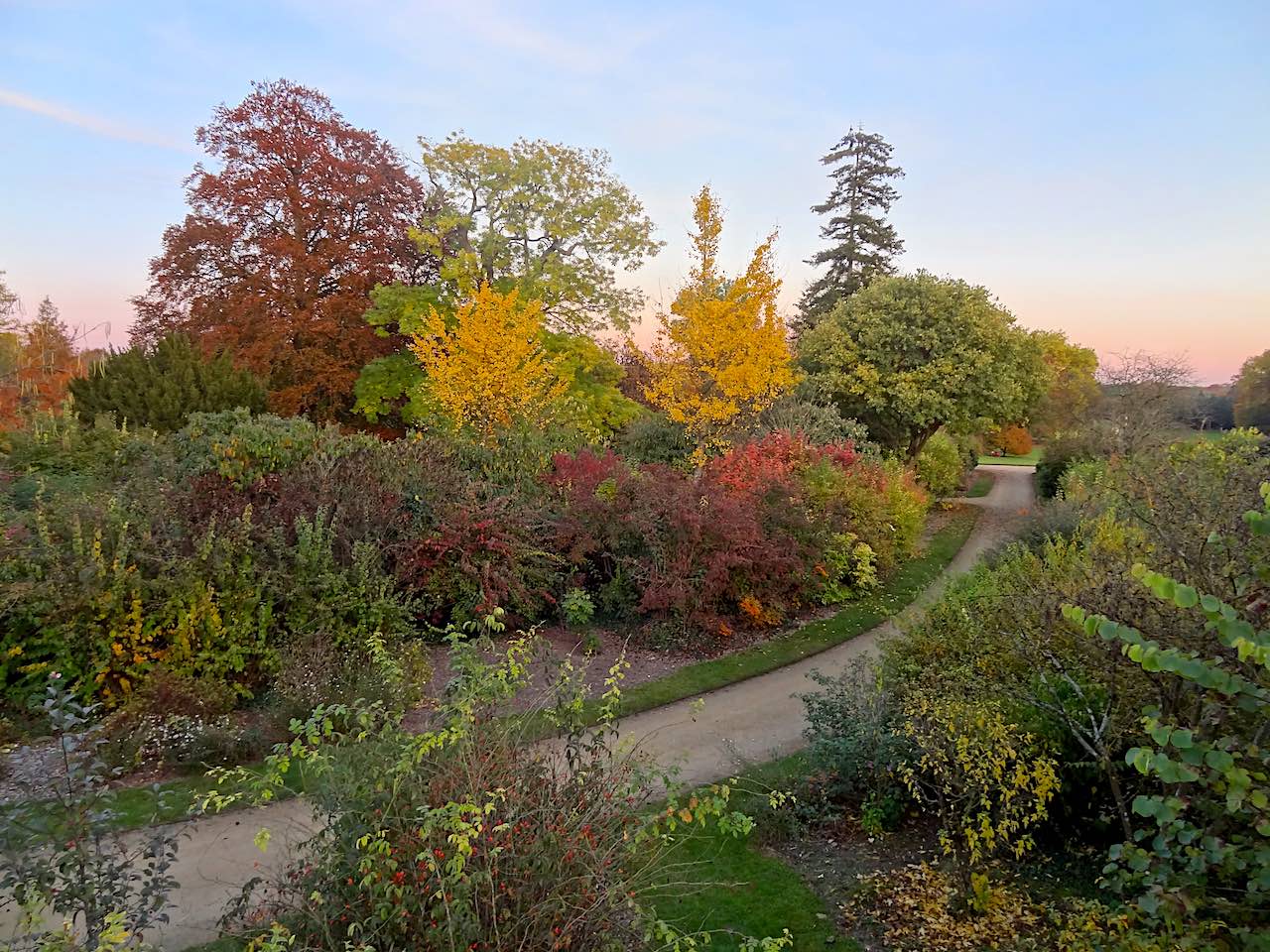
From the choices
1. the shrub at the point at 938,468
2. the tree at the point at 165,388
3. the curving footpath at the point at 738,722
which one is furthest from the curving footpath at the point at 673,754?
the shrub at the point at 938,468

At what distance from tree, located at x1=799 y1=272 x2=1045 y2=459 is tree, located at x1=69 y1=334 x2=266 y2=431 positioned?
540 inches

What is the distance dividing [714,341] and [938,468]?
10.7 metres

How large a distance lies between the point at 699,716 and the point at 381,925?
4.63m

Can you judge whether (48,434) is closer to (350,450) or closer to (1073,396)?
(350,450)

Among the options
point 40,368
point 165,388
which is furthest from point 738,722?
point 40,368

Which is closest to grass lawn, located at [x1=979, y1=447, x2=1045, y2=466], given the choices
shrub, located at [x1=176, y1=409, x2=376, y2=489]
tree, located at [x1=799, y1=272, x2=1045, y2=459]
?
tree, located at [x1=799, y1=272, x2=1045, y2=459]

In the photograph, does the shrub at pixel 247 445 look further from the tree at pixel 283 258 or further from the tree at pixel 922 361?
the tree at pixel 922 361

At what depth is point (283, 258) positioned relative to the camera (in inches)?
685

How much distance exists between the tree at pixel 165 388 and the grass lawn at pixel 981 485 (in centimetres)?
2008

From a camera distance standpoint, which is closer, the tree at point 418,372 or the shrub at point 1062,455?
the tree at point 418,372

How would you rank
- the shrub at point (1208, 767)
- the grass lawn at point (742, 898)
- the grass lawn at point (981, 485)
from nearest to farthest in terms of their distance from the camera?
the shrub at point (1208, 767) → the grass lawn at point (742, 898) → the grass lawn at point (981, 485)

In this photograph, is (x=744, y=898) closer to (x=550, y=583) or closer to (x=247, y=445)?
(x=550, y=583)

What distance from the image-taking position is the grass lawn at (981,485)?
23.3 meters

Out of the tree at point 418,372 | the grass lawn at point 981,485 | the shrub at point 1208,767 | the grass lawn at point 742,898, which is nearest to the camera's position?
the shrub at point 1208,767
